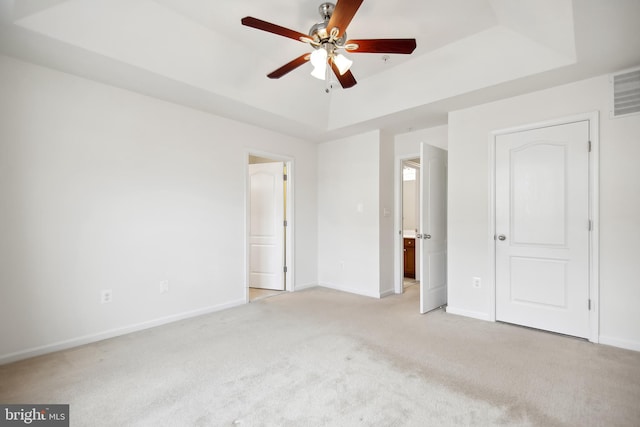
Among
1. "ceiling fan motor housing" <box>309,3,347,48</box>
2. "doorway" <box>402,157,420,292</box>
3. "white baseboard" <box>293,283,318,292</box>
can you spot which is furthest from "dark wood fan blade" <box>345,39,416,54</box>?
"white baseboard" <box>293,283,318,292</box>

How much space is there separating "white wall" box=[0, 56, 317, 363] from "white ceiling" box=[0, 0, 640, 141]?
321mm

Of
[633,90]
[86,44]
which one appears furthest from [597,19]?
[86,44]

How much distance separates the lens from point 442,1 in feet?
8.04

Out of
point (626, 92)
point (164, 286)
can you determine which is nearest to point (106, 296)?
point (164, 286)

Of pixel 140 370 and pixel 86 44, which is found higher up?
pixel 86 44

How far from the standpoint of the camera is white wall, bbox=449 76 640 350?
2.65 metres

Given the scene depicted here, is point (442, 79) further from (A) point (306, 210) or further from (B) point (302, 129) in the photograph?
(A) point (306, 210)

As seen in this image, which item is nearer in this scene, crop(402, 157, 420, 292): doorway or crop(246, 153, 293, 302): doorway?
crop(246, 153, 293, 302): doorway

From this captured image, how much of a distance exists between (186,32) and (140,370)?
2.80 meters

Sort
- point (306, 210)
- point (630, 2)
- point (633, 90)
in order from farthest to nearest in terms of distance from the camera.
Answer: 1. point (306, 210)
2. point (633, 90)
3. point (630, 2)

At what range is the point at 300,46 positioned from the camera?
309 cm

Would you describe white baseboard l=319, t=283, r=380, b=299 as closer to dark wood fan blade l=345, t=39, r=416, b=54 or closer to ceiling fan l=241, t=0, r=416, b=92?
ceiling fan l=241, t=0, r=416, b=92

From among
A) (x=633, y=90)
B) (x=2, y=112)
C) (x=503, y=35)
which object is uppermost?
(x=503, y=35)

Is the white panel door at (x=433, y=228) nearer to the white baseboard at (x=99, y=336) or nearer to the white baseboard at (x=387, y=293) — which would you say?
the white baseboard at (x=387, y=293)
